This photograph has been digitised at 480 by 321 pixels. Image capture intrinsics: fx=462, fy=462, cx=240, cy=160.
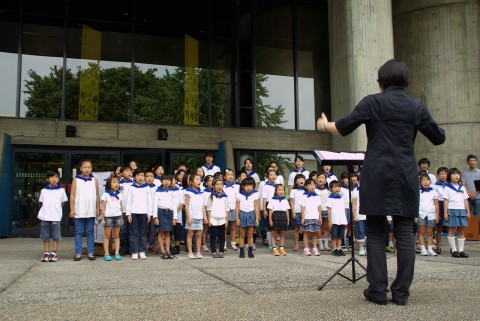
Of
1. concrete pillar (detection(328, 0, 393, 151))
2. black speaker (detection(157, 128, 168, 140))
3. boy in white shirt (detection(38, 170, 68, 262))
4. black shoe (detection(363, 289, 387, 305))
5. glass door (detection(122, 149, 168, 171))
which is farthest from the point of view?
black speaker (detection(157, 128, 168, 140))

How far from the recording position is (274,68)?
16719 mm

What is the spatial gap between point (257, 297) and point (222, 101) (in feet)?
39.5

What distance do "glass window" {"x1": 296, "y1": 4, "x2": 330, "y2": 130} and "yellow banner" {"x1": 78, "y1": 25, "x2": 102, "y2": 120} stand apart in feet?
22.9

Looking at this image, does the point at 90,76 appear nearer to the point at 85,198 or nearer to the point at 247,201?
the point at 85,198

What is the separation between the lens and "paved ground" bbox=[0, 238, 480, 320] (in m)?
3.71

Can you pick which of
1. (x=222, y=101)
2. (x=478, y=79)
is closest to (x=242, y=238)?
(x=222, y=101)

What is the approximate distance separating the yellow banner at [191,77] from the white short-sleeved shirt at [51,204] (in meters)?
7.69

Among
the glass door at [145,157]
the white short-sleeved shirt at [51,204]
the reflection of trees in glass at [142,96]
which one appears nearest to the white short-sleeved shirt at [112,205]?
the white short-sleeved shirt at [51,204]

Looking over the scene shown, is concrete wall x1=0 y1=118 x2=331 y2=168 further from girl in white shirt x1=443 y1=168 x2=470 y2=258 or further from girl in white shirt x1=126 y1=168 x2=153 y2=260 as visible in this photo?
girl in white shirt x1=443 y1=168 x2=470 y2=258

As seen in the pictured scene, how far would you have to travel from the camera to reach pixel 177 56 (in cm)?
1585

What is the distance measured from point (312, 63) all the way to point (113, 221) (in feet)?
36.1

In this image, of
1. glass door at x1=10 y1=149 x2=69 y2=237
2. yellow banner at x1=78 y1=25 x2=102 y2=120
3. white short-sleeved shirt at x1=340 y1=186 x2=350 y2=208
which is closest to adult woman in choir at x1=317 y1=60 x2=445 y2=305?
white short-sleeved shirt at x1=340 y1=186 x2=350 y2=208

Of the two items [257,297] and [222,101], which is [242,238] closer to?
[257,297]

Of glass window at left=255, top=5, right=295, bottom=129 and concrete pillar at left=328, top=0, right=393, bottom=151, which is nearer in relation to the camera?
concrete pillar at left=328, top=0, right=393, bottom=151
